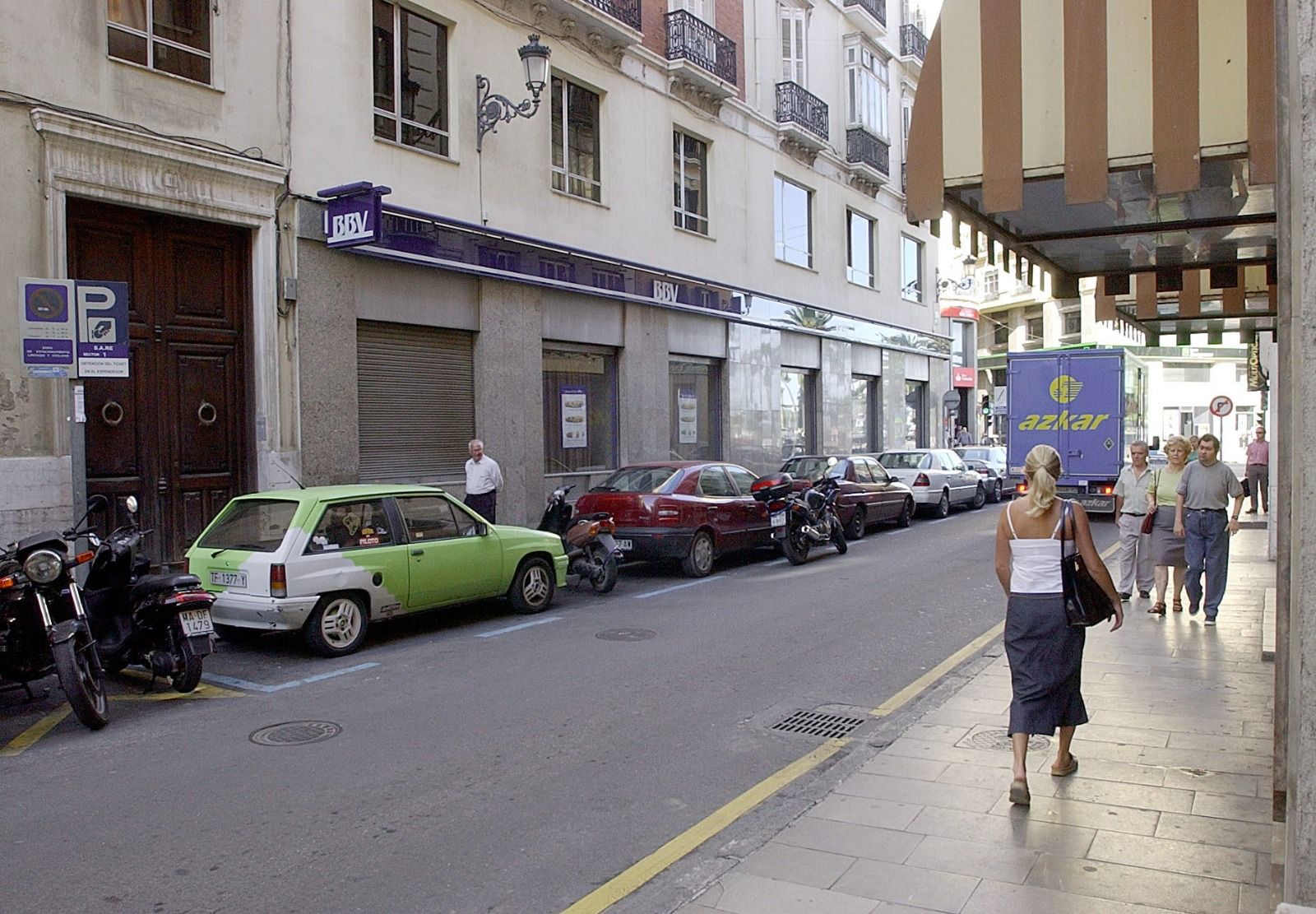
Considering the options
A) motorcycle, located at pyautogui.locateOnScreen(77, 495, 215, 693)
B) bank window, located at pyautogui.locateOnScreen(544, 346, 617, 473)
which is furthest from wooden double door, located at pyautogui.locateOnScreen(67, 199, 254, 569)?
bank window, located at pyautogui.locateOnScreen(544, 346, 617, 473)

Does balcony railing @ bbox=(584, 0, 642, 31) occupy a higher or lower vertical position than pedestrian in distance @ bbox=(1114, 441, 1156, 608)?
higher

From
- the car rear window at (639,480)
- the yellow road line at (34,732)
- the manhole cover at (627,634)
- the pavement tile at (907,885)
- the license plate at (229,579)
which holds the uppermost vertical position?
the car rear window at (639,480)

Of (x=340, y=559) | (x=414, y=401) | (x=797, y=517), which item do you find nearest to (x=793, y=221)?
(x=797, y=517)

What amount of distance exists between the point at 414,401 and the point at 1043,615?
1192 cm

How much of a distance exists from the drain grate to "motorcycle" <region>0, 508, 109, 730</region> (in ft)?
14.5

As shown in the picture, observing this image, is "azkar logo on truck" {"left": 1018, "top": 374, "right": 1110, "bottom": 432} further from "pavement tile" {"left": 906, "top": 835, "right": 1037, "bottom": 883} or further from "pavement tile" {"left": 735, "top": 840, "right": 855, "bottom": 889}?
"pavement tile" {"left": 735, "top": 840, "right": 855, "bottom": 889}

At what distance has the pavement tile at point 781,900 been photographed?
153 inches

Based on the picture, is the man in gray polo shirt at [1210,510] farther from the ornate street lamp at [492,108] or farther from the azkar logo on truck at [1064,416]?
the ornate street lamp at [492,108]

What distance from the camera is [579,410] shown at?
1886cm

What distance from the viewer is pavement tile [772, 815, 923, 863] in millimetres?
4441

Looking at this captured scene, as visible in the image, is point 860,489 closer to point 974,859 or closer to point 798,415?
point 798,415

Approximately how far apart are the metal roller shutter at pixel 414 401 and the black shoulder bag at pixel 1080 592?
11227mm

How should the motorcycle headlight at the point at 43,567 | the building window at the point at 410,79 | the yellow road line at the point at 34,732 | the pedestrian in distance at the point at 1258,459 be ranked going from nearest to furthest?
1. the yellow road line at the point at 34,732
2. the motorcycle headlight at the point at 43,567
3. the building window at the point at 410,79
4. the pedestrian in distance at the point at 1258,459

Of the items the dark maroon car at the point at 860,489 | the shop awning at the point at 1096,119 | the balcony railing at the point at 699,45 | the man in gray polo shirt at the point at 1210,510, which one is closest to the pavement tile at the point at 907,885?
the shop awning at the point at 1096,119
